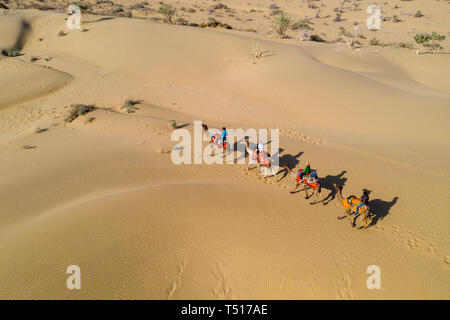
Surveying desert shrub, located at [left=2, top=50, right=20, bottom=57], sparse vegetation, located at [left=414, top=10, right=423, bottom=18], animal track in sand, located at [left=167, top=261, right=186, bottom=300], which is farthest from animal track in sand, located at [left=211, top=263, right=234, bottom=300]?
sparse vegetation, located at [left=414, top=10, right=423, bottom=18]

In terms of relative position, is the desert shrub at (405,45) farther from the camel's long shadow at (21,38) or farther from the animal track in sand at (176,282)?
the camel's long shadow at (21,38)

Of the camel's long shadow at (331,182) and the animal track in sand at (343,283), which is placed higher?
the camel's long shadow at (331,182)

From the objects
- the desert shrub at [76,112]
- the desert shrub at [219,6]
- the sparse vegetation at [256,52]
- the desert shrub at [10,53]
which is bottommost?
the desert shrub at [76,112]

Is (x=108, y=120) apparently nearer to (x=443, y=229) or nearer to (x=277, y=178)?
(x=277, y=178)

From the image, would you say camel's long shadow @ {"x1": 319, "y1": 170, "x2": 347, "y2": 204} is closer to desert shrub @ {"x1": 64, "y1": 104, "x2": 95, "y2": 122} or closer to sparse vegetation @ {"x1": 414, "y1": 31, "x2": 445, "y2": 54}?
desert shrub @ {"x1": 64, "y1": 104, "x2": 95, "y2": 122}

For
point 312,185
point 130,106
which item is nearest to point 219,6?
point 130,106

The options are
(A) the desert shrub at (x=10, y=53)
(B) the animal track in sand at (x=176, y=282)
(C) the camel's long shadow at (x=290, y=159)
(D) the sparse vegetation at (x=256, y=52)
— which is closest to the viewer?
(B) the animal track in sand at (x=176, y=282)

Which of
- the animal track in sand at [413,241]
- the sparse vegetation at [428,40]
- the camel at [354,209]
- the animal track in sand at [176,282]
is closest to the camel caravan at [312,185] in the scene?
the camel at [354,209]

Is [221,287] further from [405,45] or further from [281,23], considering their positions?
[405,45]
